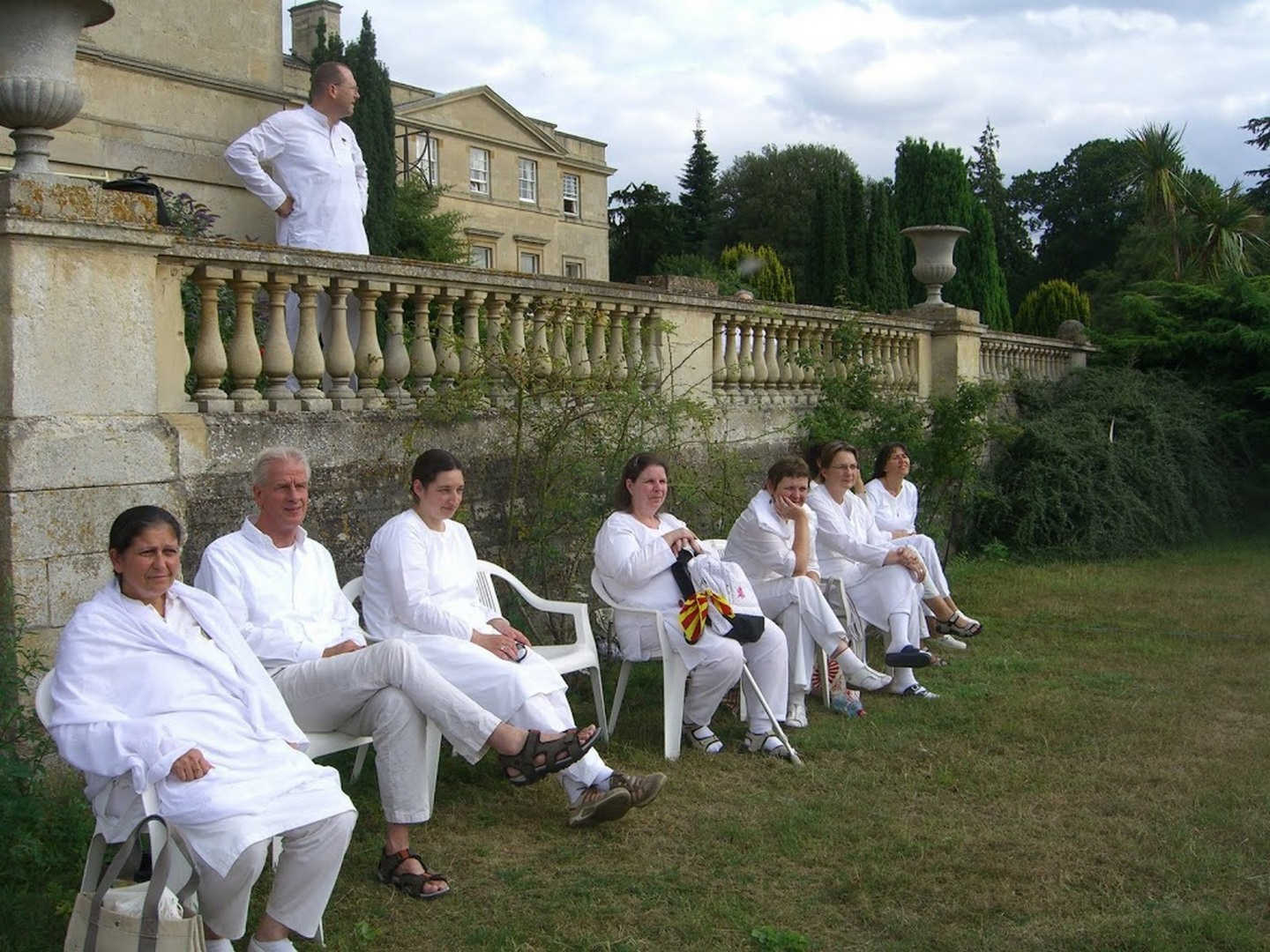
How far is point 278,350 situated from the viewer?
18.4ft

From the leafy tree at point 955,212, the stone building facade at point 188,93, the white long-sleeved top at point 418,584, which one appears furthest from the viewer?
the leafy tree at point 955,212

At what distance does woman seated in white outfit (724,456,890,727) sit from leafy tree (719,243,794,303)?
2131cm

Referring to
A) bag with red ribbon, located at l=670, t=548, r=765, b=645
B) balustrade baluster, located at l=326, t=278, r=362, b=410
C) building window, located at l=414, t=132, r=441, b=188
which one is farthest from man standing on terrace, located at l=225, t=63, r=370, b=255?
building window, located at l=414, t=132, r=441, b=188

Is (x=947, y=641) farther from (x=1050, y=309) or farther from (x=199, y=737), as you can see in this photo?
(x=1050, y=309)

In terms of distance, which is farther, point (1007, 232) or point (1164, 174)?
point (1007, 232)

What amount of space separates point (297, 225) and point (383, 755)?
3.16 metres

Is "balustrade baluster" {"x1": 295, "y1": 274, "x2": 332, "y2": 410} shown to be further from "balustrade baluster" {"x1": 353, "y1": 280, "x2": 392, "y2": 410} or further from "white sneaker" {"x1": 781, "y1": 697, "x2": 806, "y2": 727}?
"white sneaker" {"x1": 781, "y1": 697, "x2": 806, "y2": 727}

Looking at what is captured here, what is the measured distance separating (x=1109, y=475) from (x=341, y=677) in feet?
29.2

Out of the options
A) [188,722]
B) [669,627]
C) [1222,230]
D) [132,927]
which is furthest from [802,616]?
[1222,230]

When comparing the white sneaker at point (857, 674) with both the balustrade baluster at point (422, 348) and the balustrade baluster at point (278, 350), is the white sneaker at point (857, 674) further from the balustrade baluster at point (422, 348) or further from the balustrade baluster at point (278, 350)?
the balustrade baluster at point (278, 350)

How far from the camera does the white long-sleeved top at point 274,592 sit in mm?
4184

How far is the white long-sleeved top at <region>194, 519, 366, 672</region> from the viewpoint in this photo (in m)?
4.18

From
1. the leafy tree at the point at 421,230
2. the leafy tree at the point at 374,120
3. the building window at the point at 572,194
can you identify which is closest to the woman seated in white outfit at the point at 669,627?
the leafy tree at the point at 374,120

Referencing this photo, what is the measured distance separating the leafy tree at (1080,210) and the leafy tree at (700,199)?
13029mm
